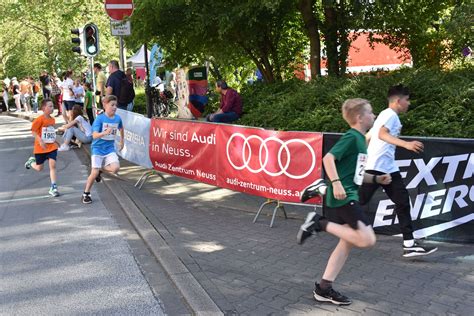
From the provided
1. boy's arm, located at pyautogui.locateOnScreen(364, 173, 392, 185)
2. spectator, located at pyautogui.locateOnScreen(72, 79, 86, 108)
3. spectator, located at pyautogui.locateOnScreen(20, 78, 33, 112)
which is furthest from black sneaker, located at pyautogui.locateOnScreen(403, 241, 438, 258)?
spectator, located at pyautogui.locateOnScreen(20, 78, 33, 112)

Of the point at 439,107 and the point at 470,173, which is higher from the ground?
the point at 439,107

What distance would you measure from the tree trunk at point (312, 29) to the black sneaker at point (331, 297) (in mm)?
7186

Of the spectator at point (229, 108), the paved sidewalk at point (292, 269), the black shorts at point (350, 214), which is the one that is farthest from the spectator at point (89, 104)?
the black shorts at point (350, 214)

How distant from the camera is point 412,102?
23.9ft

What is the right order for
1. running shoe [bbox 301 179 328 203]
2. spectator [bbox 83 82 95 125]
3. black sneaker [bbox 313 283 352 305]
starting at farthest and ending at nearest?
1. spectator [bbox 83 82 95 125]
2. running shoe [bbox 301 179 328 203]
3. black sneaker [bbox 313 283 352 305]

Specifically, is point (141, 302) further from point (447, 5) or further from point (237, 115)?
point (447, 5)

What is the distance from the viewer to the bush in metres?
6.61

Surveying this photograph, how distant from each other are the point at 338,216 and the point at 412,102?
3513 millimetres

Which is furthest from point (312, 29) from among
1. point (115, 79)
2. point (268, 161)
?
point (268, 161)

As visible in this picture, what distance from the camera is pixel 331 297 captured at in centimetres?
435

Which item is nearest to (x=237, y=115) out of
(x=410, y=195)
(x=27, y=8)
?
(x=410, y=195)

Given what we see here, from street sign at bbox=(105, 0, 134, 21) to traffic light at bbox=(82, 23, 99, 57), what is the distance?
178 inches

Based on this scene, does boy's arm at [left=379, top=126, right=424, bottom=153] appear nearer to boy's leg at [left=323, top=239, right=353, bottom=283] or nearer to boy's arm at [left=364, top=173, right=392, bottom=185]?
boy's arm at [left=364, top=173, right=392, bottom=185]

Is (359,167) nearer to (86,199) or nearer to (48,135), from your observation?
→ (86,199)
